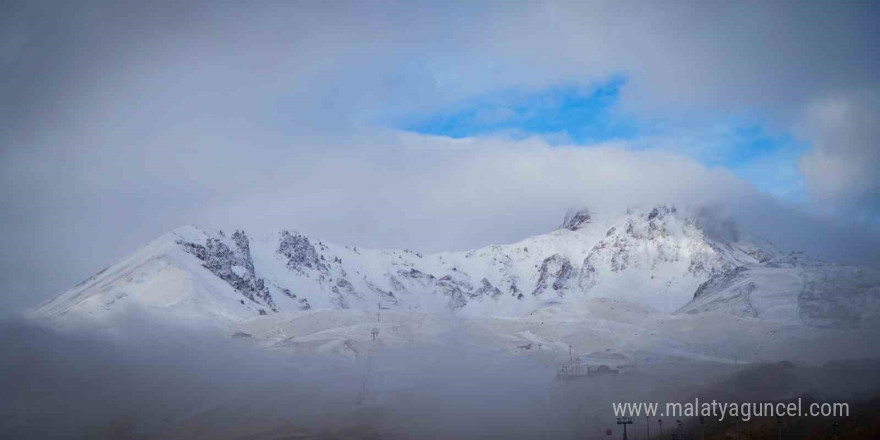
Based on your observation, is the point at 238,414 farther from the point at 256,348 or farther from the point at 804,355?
the point at 804,355

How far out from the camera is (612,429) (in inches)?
5108

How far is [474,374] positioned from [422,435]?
4198 cm

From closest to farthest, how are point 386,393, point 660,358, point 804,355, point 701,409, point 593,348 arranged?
point 701,409 → point 386,393 → point 804,355 → point 660,358 → point 593,348

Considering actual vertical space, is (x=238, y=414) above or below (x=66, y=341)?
below

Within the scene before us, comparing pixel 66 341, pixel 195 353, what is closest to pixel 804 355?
pixel 195 353

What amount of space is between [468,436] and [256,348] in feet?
267

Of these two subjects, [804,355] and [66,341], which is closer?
[804,355]

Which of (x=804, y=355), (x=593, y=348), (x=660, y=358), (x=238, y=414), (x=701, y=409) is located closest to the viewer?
(x=701, y=409)

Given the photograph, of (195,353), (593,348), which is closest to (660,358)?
(593,348)

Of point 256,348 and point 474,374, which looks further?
point 256,348

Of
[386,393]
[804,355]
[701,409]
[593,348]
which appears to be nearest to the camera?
[701,409]

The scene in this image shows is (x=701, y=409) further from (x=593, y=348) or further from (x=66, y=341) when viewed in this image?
(x=66, y=341)

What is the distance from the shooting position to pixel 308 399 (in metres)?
154

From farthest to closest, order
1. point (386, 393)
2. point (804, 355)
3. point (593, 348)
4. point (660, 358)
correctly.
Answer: point (593, 348) < point (660, 358) < point (804, 355) < point (386, 393)
